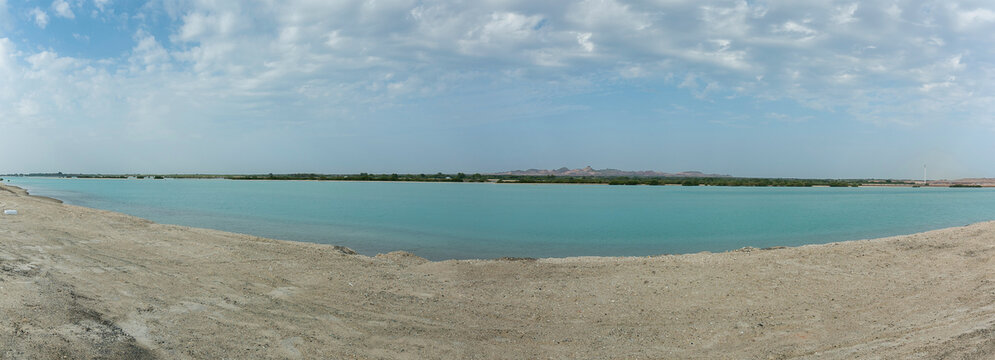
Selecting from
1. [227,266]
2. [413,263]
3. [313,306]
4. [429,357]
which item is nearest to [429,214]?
[413,263]

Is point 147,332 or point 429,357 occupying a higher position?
point 147,332

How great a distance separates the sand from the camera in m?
5.04

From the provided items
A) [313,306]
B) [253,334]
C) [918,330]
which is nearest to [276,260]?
[313,306]

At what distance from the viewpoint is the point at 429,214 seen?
27453 mm

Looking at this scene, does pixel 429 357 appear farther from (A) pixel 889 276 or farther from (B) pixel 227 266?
(A) pixel 889 276

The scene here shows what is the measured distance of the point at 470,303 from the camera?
25.1ft

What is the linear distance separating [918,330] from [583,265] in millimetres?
5657

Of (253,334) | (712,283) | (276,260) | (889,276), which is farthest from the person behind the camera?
(276,260)

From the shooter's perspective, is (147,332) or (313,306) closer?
(147,332)

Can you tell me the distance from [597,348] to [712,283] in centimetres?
366

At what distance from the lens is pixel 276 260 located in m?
9.78

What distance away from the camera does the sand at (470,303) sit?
5.04 m

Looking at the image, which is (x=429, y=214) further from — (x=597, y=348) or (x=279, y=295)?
(x=597, y=348)

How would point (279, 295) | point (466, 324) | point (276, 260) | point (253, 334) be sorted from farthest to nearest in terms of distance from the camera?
point (276, 260)
point (279, 295)
point (466, 324)
point (253, 334)
